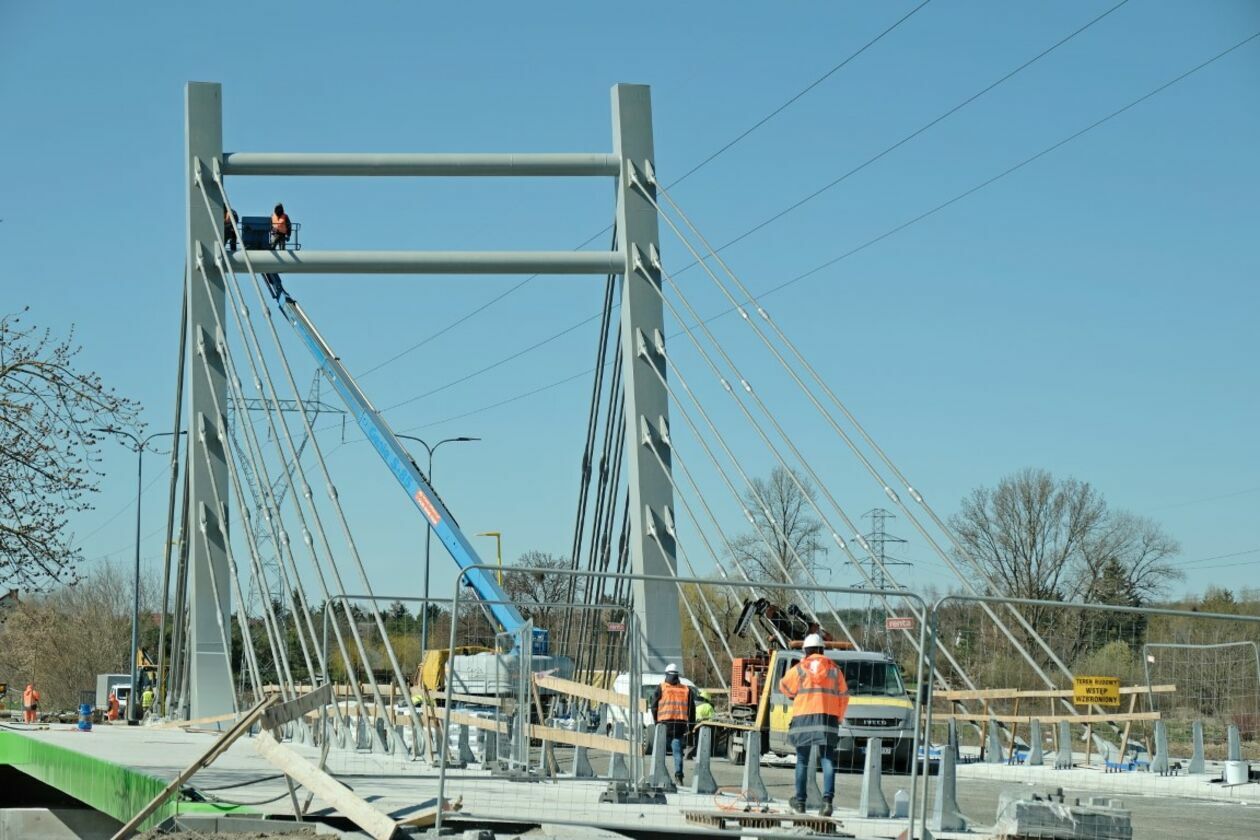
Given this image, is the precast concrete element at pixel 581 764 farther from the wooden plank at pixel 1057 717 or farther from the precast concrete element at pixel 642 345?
the precast concrete element at pixel 642 345

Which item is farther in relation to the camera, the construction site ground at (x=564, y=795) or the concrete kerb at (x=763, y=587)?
the construction site ground at (x=564, y=795)

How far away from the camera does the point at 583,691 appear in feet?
62.6

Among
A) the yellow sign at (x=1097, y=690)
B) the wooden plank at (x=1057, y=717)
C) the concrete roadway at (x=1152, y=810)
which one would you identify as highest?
the yellow sign at (x=1097, y=690)

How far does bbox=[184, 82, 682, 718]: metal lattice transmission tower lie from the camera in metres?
29.8

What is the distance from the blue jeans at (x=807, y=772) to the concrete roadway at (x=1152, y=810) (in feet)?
3.92

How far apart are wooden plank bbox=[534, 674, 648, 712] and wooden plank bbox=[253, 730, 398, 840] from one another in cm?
478

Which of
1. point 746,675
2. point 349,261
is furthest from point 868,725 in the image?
point 349,261

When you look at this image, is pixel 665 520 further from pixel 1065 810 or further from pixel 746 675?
pixel 1065 810

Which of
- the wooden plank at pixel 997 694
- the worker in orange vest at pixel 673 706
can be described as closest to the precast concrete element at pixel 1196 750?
the wooden plank at pixel 997 694

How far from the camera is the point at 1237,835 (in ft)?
48.4

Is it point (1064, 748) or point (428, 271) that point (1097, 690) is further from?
point (428, 271)

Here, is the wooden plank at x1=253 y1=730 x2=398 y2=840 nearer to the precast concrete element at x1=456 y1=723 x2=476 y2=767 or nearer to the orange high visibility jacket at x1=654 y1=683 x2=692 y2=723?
the precast concrete element at x1=456 y1=723 x2=476 y2=767

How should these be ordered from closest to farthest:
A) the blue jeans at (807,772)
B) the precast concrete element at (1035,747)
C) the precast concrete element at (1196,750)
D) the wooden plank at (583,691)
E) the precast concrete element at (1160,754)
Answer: the blue jeans at (807,772), the precast concrete element at (1160,754), the precast concrete element at (1196,750), the wooden plank at (583,691), the precast concrete element at (1035,747)

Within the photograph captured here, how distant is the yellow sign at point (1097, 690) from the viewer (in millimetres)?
15539
